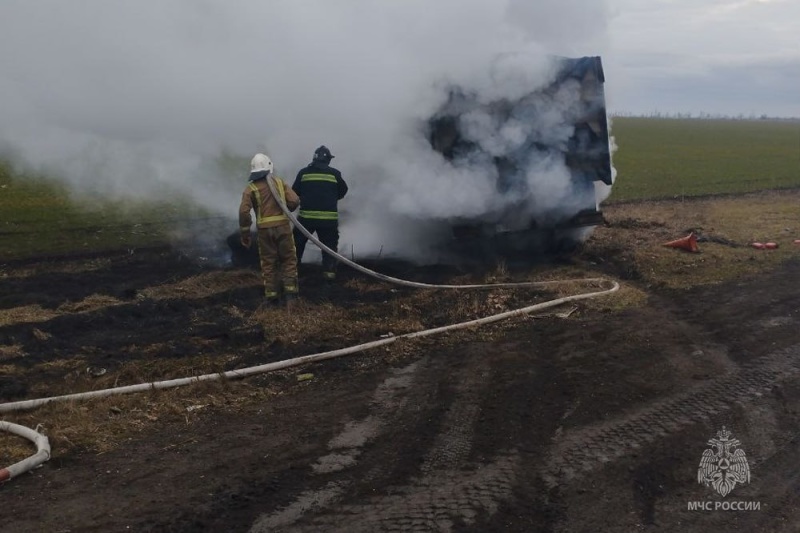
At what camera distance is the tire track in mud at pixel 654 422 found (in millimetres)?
4883

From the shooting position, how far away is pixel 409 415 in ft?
18.8

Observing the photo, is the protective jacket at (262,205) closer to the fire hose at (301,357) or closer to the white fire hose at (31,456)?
the fire hose at (301,357)

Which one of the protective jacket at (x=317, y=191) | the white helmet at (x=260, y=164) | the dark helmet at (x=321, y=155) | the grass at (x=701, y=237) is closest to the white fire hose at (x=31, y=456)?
the white helmet at (x=260, y=164)

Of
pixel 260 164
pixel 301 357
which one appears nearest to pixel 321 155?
pixel 260 164

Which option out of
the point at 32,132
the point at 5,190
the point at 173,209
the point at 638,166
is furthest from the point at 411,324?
the point at 638,166

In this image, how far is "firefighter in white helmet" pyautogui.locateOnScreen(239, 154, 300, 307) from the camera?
29.2ft

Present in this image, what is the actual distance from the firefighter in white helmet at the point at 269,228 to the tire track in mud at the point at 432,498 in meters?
4.24

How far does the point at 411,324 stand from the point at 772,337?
12.9 ft

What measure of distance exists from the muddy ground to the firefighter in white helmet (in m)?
0.37

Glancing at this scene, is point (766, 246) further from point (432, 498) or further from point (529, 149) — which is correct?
point (432, 498)

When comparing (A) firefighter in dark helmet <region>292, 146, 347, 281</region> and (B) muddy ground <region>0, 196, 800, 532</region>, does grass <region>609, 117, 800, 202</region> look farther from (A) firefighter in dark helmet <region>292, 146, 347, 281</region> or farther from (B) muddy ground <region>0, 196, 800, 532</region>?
(B) muddy ground <region>0, 196, 800, 532</region>

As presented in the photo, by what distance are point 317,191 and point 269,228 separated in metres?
1.08

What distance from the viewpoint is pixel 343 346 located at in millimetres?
7418

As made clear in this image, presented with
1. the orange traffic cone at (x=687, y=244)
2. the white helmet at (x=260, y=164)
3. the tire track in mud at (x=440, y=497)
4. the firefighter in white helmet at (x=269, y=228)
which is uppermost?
the white helmet at (x=260, y=164)
